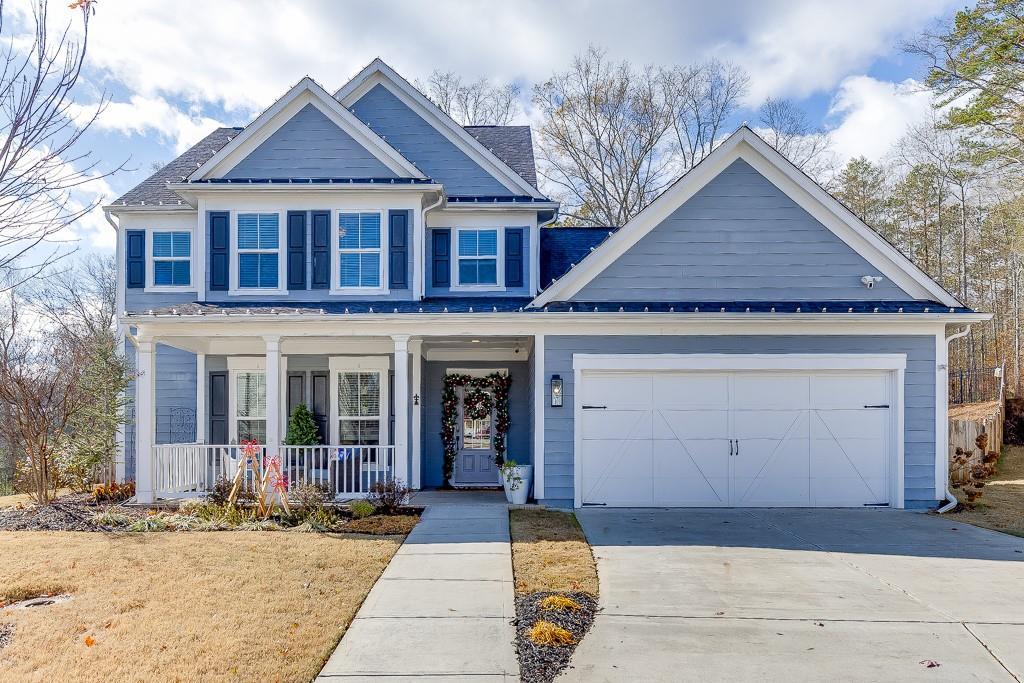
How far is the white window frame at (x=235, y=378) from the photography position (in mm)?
13492

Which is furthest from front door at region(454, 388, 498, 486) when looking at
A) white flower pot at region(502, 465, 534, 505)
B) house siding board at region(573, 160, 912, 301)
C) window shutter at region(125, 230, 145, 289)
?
window shutter at region(125, 230, 145, 289)

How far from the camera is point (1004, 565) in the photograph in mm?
7641

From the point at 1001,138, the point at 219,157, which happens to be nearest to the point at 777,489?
the point at 219,157

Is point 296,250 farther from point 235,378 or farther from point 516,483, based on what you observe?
point 516,483

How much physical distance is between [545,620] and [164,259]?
11206 mm

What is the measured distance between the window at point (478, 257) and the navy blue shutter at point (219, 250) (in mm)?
4091

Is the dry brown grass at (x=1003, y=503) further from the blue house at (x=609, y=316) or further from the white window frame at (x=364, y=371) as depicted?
the white window frame at (x=364, y=371)

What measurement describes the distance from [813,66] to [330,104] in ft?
56.3

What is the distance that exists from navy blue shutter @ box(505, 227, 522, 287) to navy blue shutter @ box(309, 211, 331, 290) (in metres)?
3.18

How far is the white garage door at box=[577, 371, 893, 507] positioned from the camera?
11148mm

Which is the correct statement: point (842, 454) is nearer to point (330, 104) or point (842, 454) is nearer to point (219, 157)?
point (330, 104)

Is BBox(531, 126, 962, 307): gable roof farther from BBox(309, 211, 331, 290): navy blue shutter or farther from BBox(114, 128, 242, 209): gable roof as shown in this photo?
BBox(114, 128, 242, 209): gable roof

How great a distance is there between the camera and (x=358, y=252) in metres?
12.6

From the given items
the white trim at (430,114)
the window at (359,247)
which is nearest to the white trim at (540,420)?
the window at (359,247)
